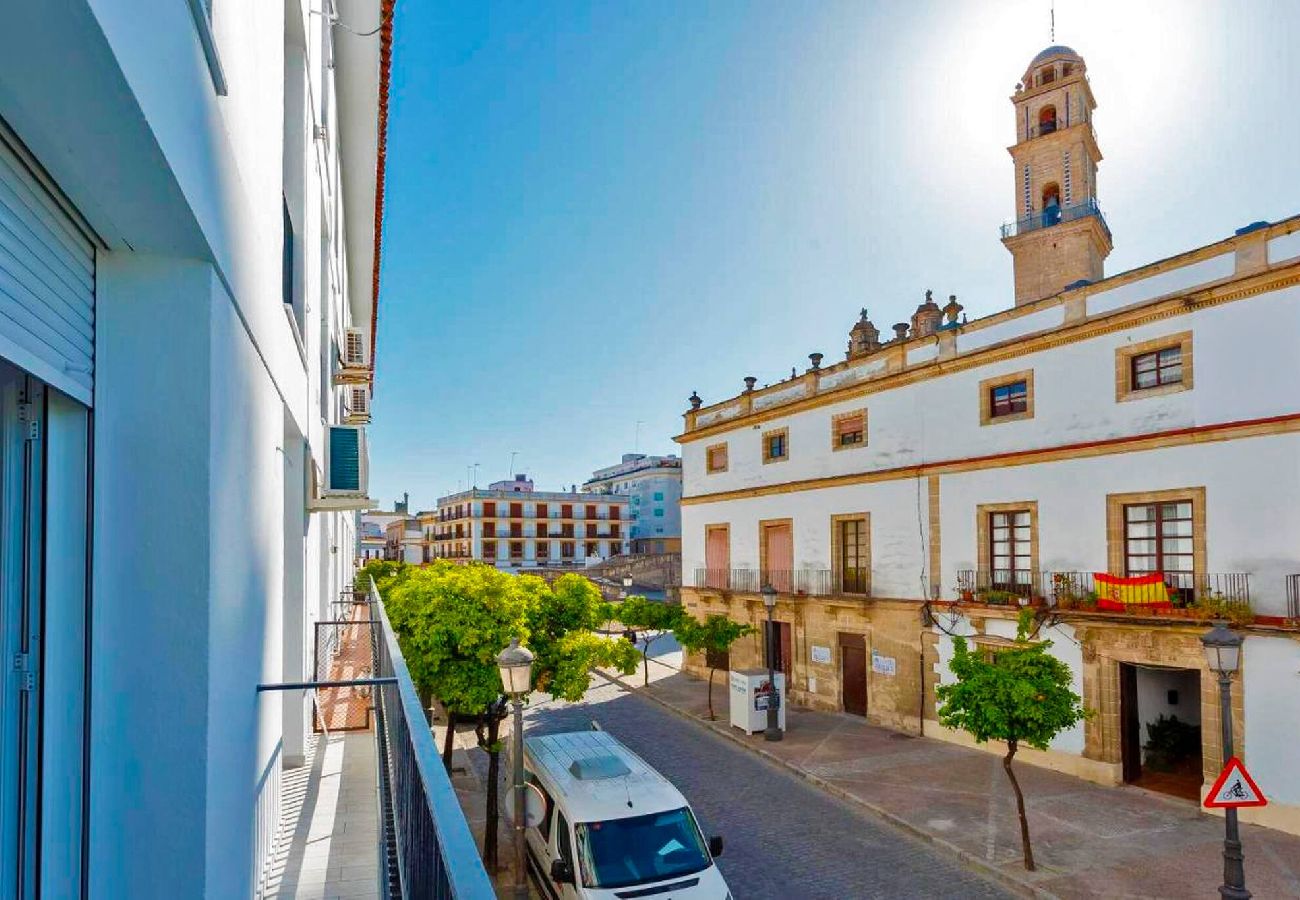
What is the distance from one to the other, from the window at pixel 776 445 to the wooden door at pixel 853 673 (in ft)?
19.8

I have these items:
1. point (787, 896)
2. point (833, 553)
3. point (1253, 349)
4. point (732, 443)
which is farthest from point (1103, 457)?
point (732, 443)

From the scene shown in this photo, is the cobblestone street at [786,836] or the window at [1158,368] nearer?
the cobblestone street at [786,836]

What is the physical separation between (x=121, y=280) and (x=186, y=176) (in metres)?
0.49

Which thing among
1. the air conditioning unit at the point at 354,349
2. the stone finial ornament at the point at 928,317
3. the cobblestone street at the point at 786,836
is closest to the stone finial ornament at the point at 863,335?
the stone finial ornament at the point at 928,317

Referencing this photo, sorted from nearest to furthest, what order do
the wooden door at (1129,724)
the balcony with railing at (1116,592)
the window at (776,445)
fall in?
the balcony with railing at (1116,592) → the wooden door at (1129,724) → the window at (776,445)

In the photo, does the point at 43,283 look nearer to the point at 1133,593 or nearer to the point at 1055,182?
the point at 1133,593

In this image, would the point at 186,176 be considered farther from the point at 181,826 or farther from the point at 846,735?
the point at 846,735

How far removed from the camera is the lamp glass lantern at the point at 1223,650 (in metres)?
8.98

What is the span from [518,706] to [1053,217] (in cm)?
2838

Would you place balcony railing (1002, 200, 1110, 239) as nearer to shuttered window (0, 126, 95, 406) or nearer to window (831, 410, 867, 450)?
window (831, 410, 867, 450)

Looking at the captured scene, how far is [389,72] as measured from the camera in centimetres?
1031

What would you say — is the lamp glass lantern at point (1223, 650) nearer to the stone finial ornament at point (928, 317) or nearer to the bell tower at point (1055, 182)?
the stone finial ornament at point (928, 317)

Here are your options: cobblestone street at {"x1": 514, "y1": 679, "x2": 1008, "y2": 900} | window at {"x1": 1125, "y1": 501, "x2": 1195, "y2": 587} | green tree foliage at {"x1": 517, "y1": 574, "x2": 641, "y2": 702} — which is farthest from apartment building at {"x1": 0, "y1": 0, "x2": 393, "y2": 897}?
window at {"x1": 1125, "y1": 501, "x2": 1195, "y2": 587}

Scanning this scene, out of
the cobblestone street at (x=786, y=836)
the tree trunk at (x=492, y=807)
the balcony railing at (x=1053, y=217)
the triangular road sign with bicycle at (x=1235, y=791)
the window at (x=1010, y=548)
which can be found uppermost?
the balcony railing at (x=1053, y=217)
